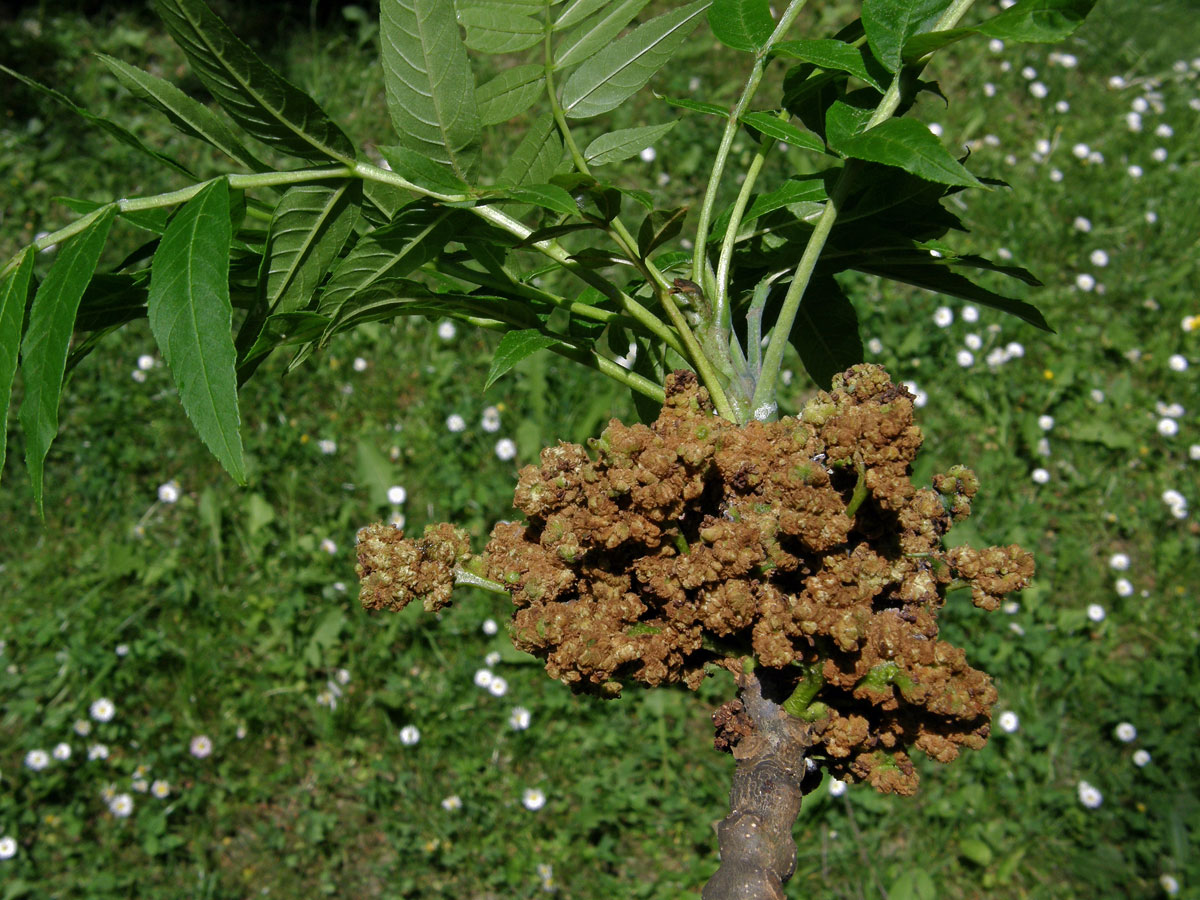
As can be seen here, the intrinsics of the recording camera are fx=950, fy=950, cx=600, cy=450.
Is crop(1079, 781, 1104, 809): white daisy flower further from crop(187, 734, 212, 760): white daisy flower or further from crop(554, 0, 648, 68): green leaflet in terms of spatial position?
crop(554, 0, 648, 68): green leaflet

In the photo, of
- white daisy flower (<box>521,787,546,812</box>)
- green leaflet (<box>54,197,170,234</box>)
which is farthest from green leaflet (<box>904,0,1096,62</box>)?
white daisy flower (<box>521,787,546,812</box>)

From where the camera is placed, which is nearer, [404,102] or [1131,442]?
[404,102]

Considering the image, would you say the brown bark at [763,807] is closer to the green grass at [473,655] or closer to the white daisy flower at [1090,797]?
the green grass at [473,655]

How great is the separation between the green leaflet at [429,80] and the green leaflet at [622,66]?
0.68 ft

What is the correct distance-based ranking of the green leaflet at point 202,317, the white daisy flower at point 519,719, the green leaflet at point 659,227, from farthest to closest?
the white daisy flower at point 519,719 < the green leaflet at point 659,227 < the green leaflet at point 202,317

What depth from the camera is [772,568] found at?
1.06 meters

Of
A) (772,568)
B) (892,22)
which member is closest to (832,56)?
(892,22)

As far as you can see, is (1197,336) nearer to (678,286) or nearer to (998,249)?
(998,249)

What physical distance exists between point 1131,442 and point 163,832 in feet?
14.2

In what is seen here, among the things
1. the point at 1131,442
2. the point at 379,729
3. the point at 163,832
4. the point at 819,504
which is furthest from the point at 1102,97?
the point at 163,832

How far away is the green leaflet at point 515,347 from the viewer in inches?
47.1

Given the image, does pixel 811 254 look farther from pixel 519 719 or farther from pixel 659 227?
pixel 519 719

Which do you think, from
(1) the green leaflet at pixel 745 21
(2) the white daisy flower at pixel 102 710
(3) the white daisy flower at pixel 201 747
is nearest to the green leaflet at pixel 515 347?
(1) the green leaflet at pixel 745 21

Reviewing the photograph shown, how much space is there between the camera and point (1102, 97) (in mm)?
→ 5441
